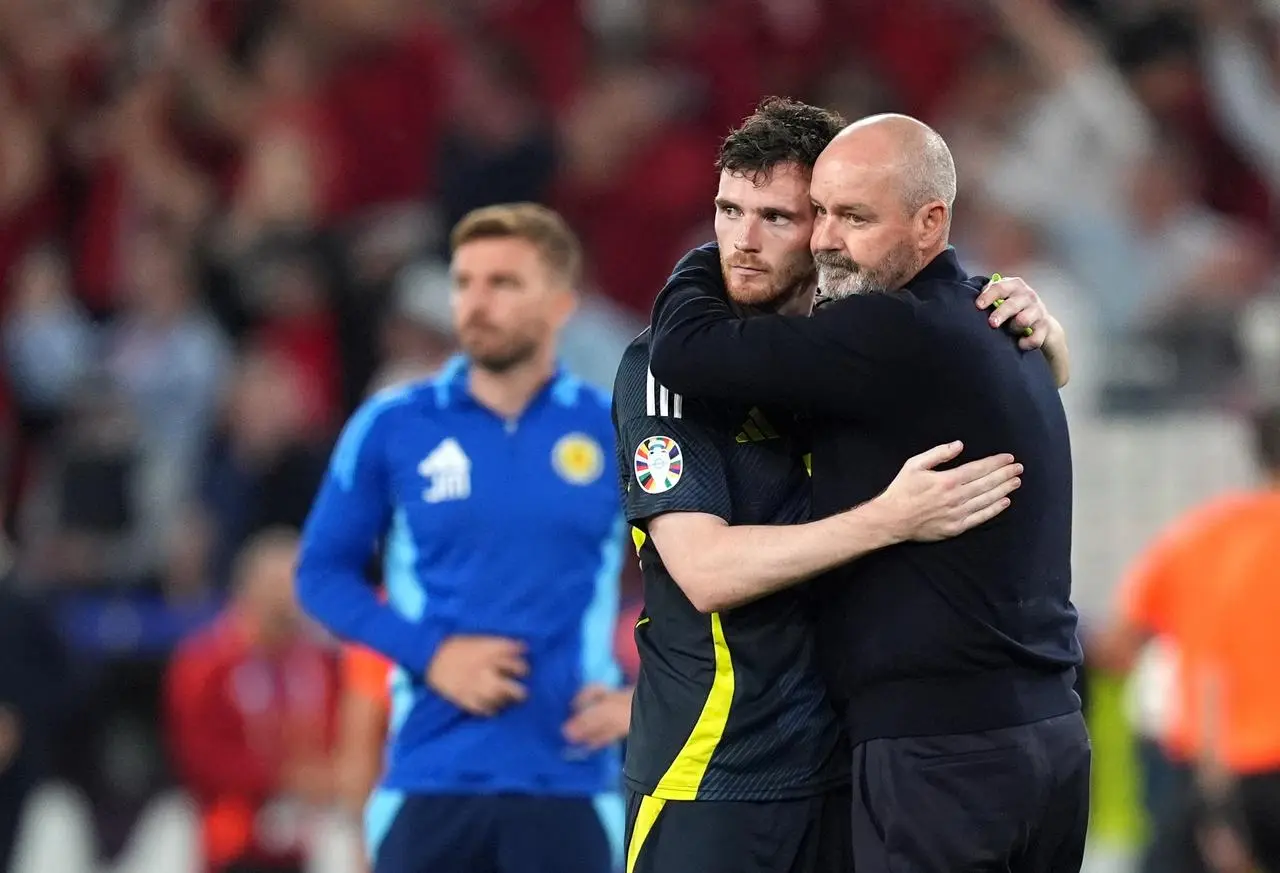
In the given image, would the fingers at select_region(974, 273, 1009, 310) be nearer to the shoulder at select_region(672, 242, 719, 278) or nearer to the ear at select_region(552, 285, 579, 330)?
the shoulder at select_region(672, 242, 719, 278)

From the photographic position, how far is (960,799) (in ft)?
12.2

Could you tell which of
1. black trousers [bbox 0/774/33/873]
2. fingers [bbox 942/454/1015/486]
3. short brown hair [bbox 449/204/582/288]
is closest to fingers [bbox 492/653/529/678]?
short brown hair [bbox 449/204/582/288]

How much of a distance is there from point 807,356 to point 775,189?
388mm

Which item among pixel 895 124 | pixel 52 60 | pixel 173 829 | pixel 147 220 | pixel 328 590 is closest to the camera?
pixel 895 124

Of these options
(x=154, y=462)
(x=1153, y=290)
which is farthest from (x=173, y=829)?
(x=1153, y=290)

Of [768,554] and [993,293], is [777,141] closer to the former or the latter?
[993,293]

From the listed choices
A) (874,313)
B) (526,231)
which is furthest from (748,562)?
(526,231)

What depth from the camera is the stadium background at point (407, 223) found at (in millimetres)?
9391

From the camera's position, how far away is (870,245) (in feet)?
12.6

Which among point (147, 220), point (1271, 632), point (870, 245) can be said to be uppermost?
point (147, 220)

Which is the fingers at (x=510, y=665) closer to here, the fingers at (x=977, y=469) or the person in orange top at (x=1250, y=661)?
the fingers at (x=977, y=469)

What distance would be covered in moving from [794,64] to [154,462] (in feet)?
12.7

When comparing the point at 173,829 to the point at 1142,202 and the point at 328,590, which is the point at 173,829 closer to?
the point at 328,590

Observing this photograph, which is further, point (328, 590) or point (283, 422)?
point (283, 422)
